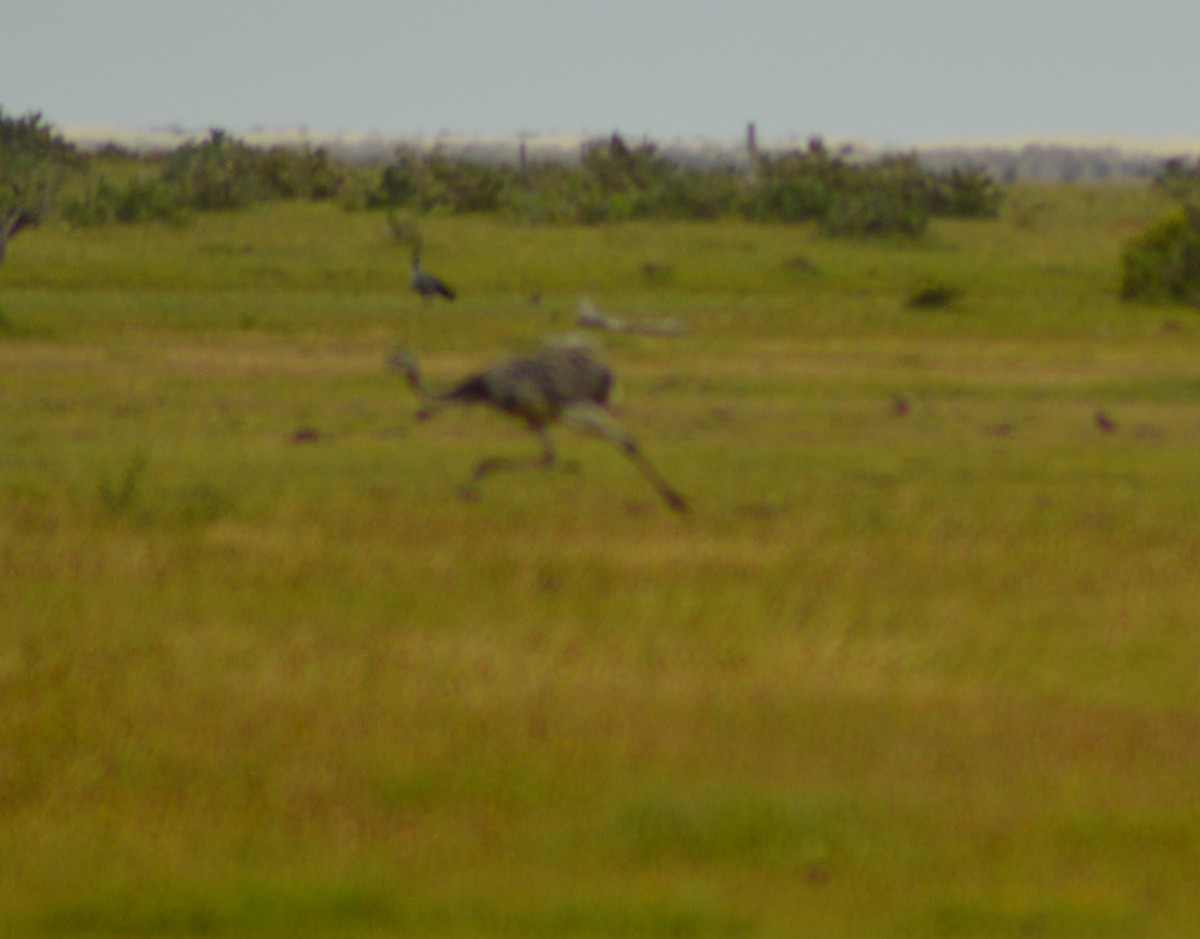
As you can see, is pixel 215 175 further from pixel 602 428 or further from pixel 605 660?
pixel 605 660

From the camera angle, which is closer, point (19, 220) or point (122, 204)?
point (19, 220)

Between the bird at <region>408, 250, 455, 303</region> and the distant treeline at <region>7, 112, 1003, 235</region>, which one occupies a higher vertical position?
the distant treeline at <region>7, 112, 1003, 235</region>

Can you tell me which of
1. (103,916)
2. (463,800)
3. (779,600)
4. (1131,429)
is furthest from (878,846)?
(1131,429)

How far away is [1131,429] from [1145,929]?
1417 cm


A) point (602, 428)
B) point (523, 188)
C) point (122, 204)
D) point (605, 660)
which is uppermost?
point (523, 188)

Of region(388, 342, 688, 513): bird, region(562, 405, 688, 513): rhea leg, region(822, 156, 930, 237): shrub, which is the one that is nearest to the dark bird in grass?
region(822, 156, 930, 237): shrub

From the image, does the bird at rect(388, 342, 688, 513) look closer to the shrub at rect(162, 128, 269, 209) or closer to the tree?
the tree

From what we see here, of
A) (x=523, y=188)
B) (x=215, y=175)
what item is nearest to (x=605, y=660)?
(x=215, y=175)

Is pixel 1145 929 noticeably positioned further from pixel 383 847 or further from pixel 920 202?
pixel 920 202

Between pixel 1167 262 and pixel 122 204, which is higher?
pixel 122 204

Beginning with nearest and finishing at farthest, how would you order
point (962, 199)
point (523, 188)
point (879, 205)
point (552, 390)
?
point (552, 390)
point (879, 205)
point (962, 199)
point (523, 188)

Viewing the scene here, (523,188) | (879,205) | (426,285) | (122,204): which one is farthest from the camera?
(523,188)

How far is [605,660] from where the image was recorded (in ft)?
27.6

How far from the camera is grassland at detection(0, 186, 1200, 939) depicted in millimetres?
5453
